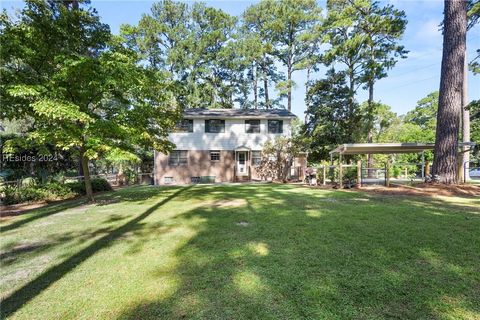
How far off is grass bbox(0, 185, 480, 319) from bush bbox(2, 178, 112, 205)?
554 centimetres

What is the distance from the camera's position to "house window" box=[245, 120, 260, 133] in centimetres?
2189

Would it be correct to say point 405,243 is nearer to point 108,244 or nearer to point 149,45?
point 108,244

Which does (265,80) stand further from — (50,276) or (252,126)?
(50,276)

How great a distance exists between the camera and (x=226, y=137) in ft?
71.1

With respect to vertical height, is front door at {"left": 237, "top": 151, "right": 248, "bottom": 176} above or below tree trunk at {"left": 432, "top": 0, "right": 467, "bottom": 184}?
below

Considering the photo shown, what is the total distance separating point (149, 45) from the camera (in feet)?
102

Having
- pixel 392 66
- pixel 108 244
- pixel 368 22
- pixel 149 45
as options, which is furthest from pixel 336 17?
pixel 108 244

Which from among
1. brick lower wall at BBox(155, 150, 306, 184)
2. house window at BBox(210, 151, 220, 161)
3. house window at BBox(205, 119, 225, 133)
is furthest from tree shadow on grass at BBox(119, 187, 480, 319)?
house window at BBox(205, 119, 225, 133)

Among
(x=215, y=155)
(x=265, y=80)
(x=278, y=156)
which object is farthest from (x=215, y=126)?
(x=265, y=80)

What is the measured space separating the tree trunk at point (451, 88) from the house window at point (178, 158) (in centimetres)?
1647

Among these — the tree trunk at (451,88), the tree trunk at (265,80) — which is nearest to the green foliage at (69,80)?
the tree trunk at (451,88)

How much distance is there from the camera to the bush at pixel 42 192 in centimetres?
1070

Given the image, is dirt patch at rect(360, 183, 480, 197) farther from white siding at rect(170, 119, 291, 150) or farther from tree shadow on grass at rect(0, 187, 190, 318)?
white siding at rect(170, 119, 291, 150)

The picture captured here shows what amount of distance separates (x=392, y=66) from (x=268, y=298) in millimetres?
24112
